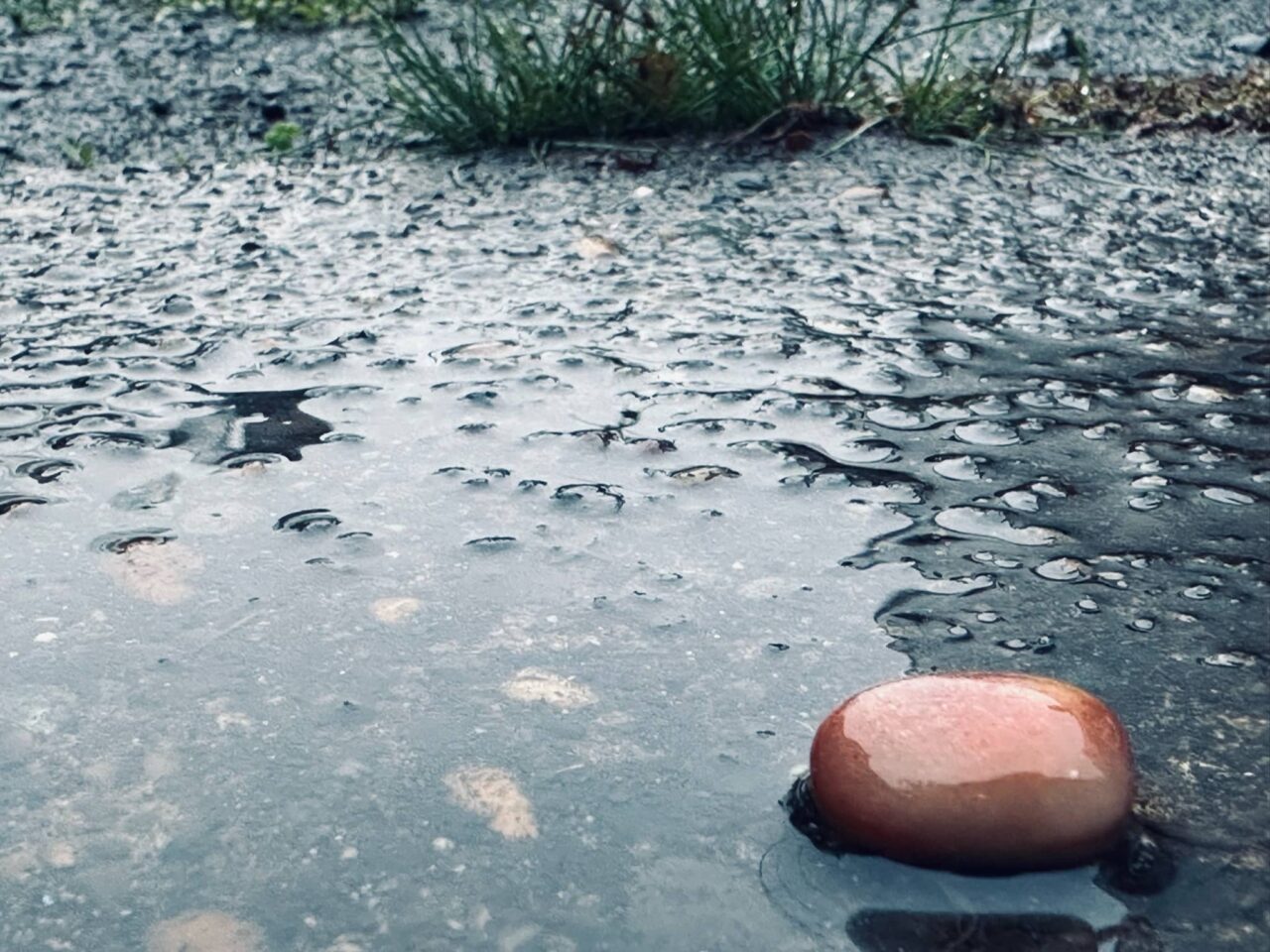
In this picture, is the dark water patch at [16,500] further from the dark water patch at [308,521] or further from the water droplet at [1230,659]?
the water droplet at [1230,659]

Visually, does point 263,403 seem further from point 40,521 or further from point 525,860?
point 525,860

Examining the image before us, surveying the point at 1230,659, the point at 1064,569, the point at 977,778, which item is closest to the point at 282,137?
the point at 1064,569

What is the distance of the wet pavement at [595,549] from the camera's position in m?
1.33

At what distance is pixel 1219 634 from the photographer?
5.52 ft

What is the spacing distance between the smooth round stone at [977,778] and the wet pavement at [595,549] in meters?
0.04

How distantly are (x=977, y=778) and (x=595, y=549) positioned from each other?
0.73 metres

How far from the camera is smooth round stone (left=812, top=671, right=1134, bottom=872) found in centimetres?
129

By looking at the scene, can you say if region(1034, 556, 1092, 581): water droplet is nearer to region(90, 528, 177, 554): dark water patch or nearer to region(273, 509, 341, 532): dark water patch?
region(273, 509, 341, 532): dark water patch

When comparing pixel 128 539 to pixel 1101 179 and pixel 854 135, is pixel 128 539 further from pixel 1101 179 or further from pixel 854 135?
pixel 1101 179

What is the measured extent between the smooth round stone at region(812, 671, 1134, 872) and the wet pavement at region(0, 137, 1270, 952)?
0.04 metres

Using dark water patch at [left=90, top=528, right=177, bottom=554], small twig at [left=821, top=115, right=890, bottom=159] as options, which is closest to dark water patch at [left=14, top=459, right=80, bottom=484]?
dark water patch at [left=90, top=528, right=177, bottom=554]

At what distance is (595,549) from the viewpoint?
1.91 m

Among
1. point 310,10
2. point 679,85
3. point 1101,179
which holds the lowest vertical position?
point 1101,179

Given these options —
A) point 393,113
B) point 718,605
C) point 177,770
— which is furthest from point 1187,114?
point 177,770
